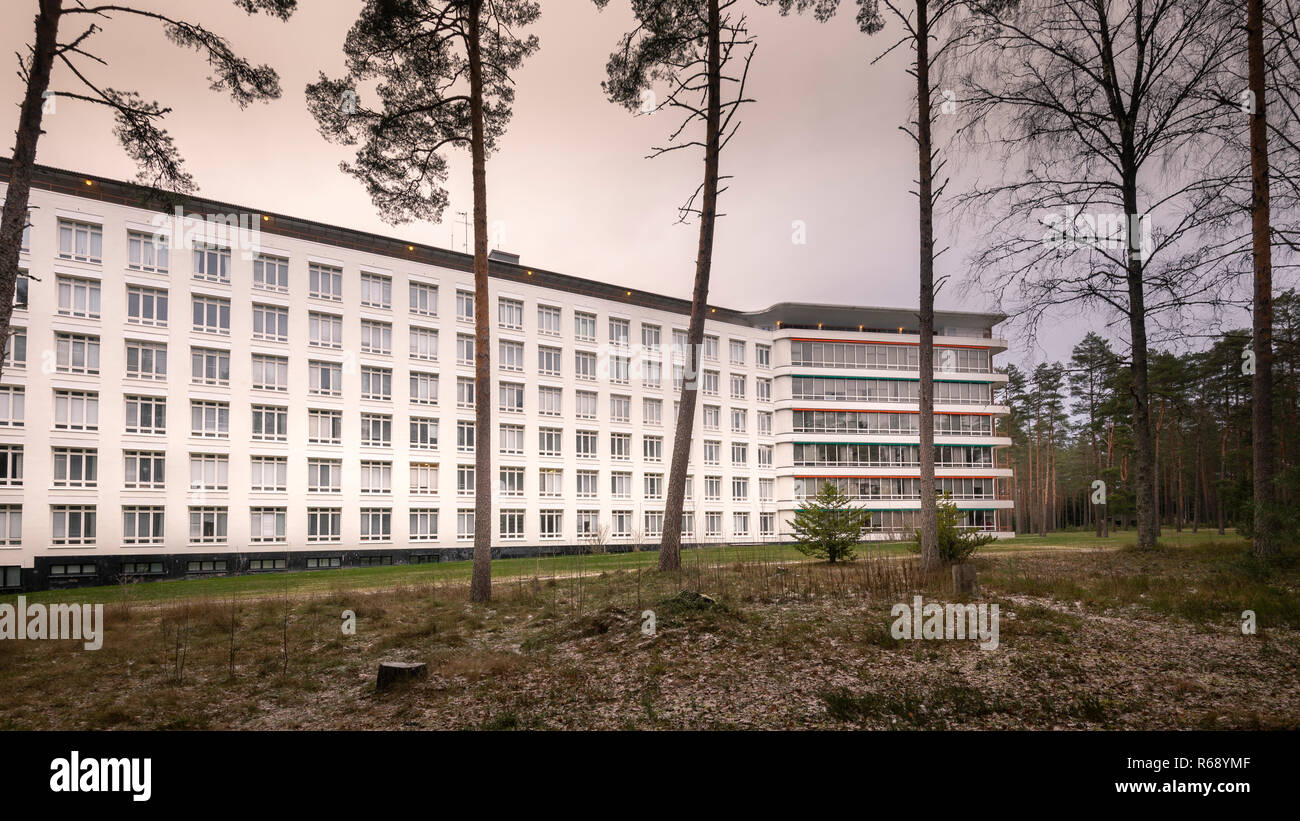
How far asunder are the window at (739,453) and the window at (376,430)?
88.4 ft

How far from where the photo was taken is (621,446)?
162ft

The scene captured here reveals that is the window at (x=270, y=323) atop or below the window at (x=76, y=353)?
atop

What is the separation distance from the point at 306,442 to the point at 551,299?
17.8 m

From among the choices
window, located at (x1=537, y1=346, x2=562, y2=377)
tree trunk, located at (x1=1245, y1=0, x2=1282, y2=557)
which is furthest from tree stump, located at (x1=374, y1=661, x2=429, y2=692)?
window, located at (x1=537, y1=346, x2=562, y2=377)

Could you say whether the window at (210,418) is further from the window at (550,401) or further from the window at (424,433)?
the window at (550,401)

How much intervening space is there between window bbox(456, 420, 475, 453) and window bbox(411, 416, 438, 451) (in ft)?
4.54

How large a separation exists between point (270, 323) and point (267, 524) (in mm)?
10955

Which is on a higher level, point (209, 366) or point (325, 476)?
point (209, 366)

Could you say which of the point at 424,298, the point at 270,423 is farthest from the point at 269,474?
the point at 424,298

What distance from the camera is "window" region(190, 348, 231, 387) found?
34.9 m

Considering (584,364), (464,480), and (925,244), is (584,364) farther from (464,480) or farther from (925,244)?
(925,244)

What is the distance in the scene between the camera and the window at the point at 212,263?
115 ft

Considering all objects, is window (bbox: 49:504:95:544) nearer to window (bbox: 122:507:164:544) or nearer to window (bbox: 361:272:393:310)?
window (bbox: 122:507:164:544)

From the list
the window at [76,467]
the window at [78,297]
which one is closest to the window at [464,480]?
the window at [76,467]
